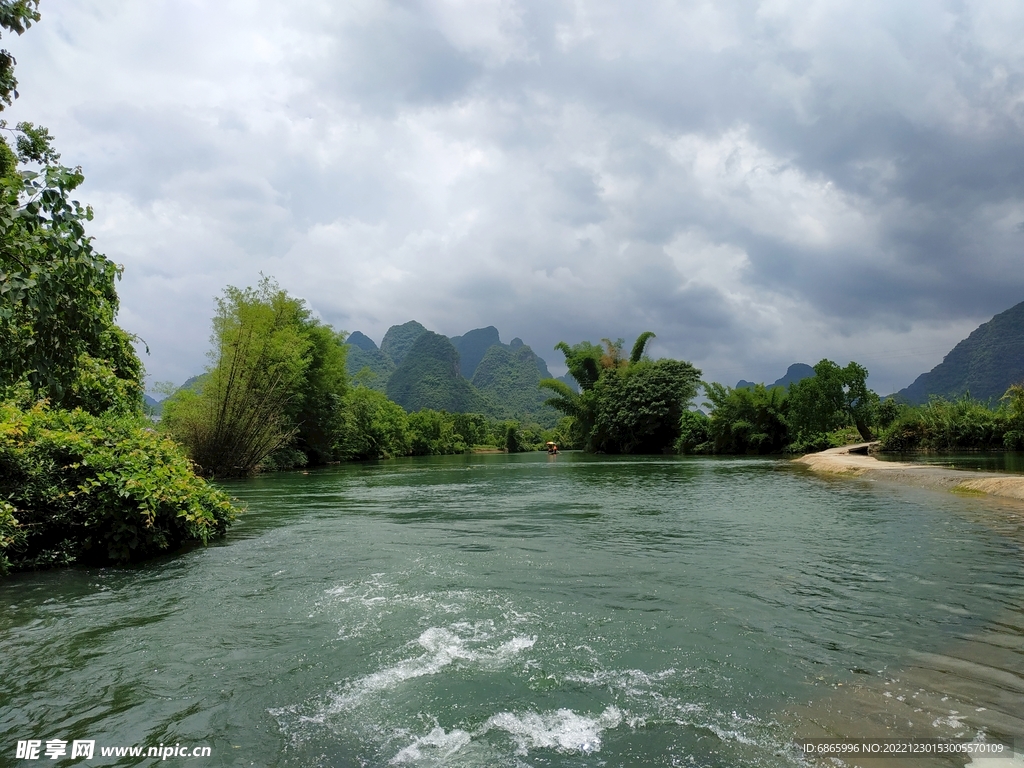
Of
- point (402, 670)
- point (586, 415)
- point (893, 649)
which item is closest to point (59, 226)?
point (402, 670)

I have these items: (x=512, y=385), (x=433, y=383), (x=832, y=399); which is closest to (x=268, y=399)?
(x=832, y=399)

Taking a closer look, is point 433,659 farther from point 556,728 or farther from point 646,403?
point 646,403

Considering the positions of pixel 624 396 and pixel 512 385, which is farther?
pixel 512 385

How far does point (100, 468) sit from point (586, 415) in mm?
53081

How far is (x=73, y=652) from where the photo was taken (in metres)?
4.50

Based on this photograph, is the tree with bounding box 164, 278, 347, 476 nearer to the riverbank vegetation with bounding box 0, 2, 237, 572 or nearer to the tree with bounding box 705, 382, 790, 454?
the riverbank vegetation with bounding box 0, 2, 237, 572

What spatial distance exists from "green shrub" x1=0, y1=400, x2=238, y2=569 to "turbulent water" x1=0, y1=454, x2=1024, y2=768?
0.70m

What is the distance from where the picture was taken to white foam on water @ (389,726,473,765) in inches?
118

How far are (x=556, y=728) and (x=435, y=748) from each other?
0.71 m

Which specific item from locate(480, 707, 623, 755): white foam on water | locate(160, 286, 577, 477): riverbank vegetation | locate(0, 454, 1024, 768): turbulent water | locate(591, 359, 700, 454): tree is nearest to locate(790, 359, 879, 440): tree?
locate(591, 359, 700, 454): tree

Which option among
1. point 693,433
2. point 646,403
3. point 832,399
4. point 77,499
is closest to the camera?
point 77,499

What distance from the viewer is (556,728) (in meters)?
3.31

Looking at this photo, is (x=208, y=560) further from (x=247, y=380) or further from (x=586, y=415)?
(x=586, y=415)

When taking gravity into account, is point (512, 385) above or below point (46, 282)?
above
